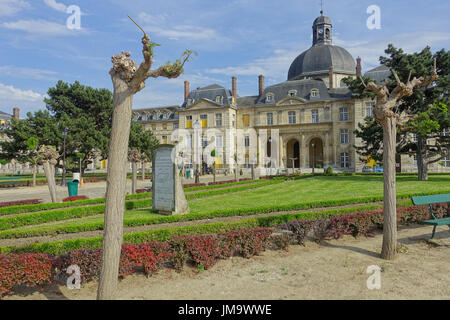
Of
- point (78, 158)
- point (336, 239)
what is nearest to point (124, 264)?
point (336, 239)

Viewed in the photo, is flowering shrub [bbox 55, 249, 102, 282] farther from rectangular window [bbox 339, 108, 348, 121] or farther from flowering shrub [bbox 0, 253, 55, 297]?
rectangular window [bbox 339, 108, 348, 121]

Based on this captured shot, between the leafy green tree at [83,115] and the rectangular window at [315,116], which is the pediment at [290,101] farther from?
the leafy green tree at [83,115]

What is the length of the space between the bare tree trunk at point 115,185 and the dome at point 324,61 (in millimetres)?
51228

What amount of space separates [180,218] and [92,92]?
30.7 m

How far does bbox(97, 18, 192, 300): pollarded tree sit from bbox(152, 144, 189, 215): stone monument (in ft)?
22.4

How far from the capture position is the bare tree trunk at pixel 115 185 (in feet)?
12.4

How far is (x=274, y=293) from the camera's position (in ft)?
15.2

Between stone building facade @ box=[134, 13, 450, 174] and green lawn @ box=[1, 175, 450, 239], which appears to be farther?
stone building facade @ box=[134, 13, 450, 174]

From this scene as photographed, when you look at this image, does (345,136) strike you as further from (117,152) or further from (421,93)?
(117,152)

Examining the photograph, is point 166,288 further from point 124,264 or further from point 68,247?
point 68,247

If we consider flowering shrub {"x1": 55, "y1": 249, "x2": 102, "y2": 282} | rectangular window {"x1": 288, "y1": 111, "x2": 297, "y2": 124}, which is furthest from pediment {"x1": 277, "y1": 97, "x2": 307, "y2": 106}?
flowering shrub {"x1": 55, "y1": 249, "x2": 102, "y2": 282}

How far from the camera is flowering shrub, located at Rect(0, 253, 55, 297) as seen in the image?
4.55 metres

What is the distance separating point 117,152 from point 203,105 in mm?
48700

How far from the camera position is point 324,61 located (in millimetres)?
50031
